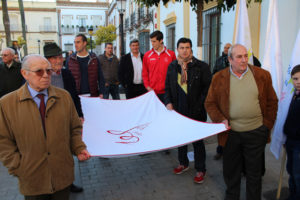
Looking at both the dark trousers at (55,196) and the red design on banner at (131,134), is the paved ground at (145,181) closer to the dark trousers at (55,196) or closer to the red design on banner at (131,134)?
the red design on banner at (131,134)

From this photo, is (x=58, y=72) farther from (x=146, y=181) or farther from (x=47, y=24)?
(x=47, y=24)

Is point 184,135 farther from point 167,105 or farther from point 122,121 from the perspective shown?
point 122,121

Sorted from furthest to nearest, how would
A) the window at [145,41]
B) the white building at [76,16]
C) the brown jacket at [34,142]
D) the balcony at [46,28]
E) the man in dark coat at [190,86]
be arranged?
1. the white building at [76,16]
2. the balcony at [46,28]
3. the window at [145,41]
4. the man in dark coat at [190,86]
5. the brown jacket at [34,142]

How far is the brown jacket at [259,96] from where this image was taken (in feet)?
9.29

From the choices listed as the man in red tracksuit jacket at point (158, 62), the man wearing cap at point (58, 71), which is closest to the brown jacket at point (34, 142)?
the man wearing cap at point (58, 71)

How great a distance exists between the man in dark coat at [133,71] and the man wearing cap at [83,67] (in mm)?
793

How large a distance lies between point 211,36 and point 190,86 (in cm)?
651

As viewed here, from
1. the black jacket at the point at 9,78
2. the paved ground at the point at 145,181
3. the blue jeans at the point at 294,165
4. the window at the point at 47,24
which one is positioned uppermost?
the window at the point at 47,24

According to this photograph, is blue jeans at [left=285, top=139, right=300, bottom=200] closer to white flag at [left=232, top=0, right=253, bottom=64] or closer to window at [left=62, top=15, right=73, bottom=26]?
white flag at [left=232, top=0, right=253, bottom=64]

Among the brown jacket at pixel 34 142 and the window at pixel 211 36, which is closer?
the brown jacket at pixel 34 142

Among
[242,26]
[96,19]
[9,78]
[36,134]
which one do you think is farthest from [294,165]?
[96,19]

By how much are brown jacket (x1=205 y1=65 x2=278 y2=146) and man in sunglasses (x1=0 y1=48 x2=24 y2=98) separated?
3869 mm

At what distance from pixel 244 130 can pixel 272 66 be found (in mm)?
1283

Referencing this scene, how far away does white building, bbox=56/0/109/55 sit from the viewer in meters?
50.7
